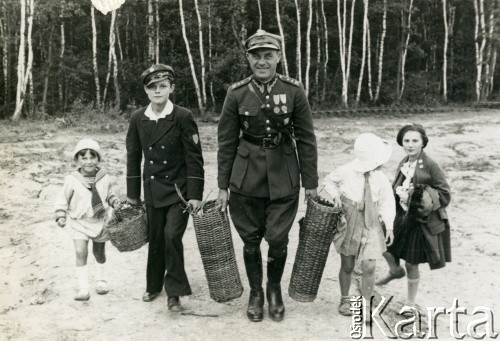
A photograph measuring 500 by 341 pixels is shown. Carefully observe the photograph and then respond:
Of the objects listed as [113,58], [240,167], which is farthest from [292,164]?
[113,58]

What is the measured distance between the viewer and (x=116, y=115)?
19.9 metres

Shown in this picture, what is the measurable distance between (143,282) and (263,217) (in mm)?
1517

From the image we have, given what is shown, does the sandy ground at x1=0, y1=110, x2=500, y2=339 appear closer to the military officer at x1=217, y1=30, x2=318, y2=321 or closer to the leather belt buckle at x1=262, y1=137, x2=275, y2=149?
the military officer at x1=217, y1=30, x2=318, y2=321

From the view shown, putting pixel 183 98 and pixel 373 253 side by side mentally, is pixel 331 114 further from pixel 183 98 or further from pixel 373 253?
pixel 373 253

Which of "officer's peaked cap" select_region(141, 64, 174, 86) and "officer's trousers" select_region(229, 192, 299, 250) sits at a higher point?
"officer's peaked cap" select_region(141, 64, 174, 86)

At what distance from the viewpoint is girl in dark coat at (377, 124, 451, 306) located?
4.37m

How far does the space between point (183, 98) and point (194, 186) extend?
2503 centimetres

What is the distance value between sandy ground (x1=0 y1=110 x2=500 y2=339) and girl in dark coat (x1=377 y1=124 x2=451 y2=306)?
1.66ft

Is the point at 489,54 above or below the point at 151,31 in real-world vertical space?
below

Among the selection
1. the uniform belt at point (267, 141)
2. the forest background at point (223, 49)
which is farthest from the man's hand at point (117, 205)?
the forest background at point (223, 49)

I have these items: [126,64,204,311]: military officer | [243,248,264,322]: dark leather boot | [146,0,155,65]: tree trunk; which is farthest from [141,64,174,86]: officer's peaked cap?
[146,0,155,65]: tree trunk

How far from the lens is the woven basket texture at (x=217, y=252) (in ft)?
13.8

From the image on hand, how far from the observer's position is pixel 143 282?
5.05 m

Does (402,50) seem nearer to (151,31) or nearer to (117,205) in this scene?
(151,31)
